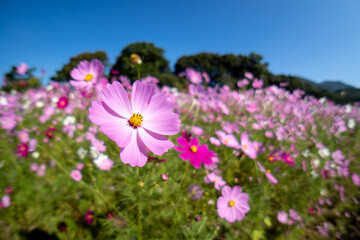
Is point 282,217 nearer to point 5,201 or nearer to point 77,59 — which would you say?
point 5,201

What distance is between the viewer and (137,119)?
604 millimetres

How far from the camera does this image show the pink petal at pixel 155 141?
1.67 ft

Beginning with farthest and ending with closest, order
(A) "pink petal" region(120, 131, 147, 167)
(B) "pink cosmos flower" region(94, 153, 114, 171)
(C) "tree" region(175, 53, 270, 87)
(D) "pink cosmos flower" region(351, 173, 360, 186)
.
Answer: (C) "tree" region(175, 53, 270, 87) → (D) "pink cosmos flower" region(351, 173, 360, 186) → (B) "pink cosmos flower" region(94, 153, 114, 171) → (A) "pink petal" region(120, 131, 147, 167)

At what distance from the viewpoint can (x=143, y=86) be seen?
22.5 inches

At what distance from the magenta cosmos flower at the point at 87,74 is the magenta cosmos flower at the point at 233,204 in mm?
972

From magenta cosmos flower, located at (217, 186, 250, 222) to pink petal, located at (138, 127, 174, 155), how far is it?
70 centimetres

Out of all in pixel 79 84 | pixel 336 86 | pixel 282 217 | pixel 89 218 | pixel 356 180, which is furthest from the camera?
pixel 336 86

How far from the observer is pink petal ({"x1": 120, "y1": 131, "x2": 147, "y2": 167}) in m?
0.46

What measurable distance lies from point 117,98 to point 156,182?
0.44 metres

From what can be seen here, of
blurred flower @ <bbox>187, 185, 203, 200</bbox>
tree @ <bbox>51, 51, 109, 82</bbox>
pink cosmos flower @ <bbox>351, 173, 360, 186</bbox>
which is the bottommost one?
pink cosmos flower @ <bbox>351, 173, 360, 186</bbox>

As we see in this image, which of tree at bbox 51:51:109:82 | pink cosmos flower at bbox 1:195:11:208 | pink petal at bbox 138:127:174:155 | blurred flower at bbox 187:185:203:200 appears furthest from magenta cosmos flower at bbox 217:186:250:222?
tree at bbox 51:51:109:82

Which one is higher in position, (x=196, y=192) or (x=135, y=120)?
→ (x=135, y=120)

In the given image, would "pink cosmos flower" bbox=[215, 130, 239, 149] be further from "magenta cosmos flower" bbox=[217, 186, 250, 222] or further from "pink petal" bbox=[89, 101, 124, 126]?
"pink petal" bbox=[89, 101, 124, 126]

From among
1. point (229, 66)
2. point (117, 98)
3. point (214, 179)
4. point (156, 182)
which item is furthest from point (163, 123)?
→ point (229, 66)
